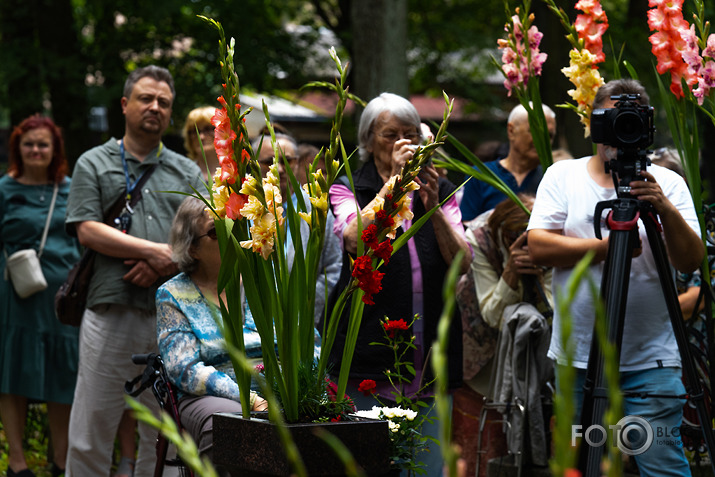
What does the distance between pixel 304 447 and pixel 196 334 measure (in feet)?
5.06

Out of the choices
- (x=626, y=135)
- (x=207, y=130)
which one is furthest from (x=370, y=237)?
(x=207, y=130)

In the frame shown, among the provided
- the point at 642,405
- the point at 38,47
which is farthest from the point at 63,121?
the point at 642,405

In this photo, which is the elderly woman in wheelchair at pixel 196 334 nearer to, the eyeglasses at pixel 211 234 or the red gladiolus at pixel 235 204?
the eyeglasses at pixel 211 234

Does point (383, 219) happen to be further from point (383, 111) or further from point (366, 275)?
point (383, 111)

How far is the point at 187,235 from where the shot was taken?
12.5 feet

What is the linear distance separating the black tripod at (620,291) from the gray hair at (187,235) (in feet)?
4.88

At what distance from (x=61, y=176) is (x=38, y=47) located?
5.55 metres

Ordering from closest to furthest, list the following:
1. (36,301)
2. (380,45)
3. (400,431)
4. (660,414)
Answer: (400,431) → (660,414) → (36,301) → (380,45)

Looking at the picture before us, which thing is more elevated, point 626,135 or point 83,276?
point 626,135

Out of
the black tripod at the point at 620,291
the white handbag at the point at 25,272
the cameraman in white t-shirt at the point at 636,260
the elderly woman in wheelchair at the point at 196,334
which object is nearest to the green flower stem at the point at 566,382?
the black tripod at the point at 620,291

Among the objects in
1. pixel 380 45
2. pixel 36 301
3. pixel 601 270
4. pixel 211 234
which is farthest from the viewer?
pixel 380 45

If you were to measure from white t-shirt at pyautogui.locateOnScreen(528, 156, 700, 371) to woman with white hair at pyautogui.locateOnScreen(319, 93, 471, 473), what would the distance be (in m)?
0.38

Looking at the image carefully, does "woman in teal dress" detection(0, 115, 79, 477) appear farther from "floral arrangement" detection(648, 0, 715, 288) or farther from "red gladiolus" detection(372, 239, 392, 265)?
"red gladiolus" detection(372, 239, 392, 265)

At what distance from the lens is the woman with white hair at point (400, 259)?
363cm
